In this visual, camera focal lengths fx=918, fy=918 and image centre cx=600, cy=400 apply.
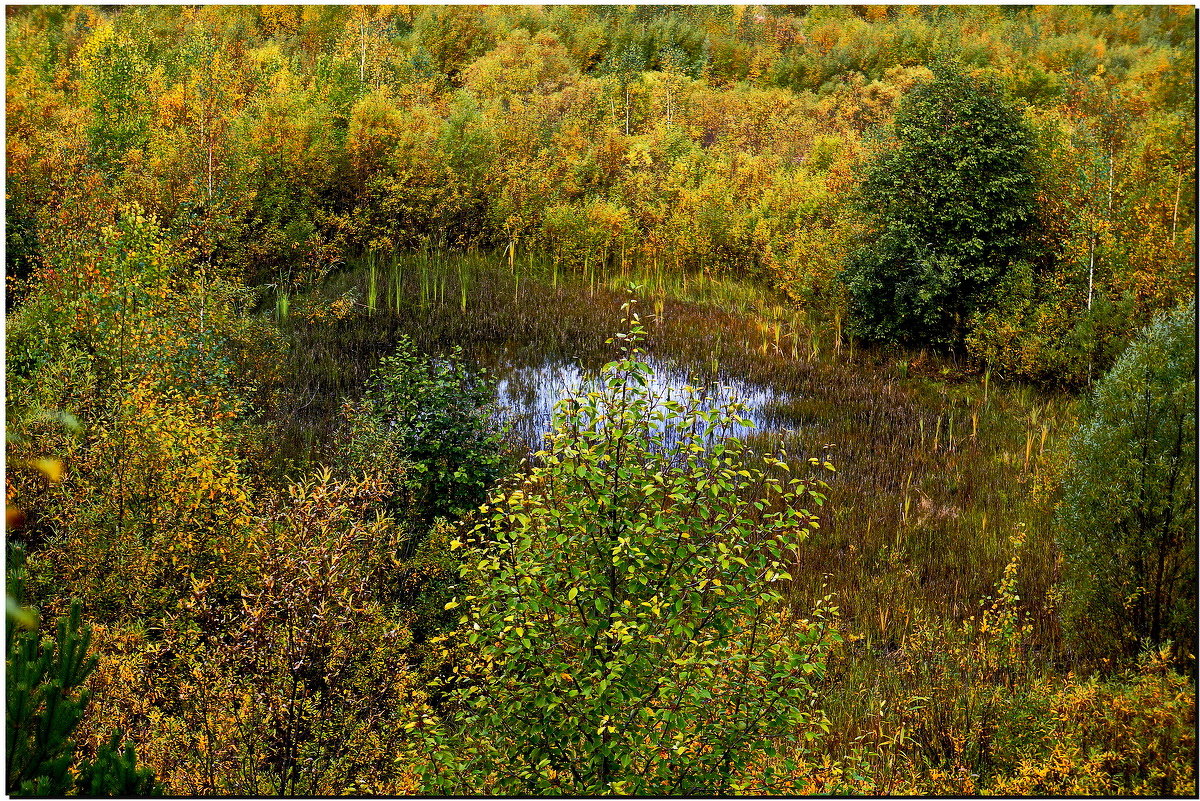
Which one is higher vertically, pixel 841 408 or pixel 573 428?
pixel 573 428

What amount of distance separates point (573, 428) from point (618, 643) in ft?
5.65

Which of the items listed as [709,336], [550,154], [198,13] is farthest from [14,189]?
[198,13]

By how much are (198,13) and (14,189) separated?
19.6 metres

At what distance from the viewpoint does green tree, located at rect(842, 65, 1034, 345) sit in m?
23.2

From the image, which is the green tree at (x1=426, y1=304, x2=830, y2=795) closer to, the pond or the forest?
the forest

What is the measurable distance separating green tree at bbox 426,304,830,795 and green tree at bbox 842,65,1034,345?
1783 centimetres

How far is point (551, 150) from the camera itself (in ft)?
98.2

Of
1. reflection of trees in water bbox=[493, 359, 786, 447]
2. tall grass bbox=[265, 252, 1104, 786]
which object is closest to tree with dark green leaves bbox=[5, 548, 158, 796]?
tall grass bbox=[265, 252, 1104, 786]

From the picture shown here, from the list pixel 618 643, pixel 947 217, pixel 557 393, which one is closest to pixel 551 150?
pixel 947 217

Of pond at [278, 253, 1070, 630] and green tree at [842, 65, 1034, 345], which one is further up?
green tree at [842, 65, 1034, 345]

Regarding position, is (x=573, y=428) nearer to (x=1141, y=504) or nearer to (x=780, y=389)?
(x=1141, y=504)

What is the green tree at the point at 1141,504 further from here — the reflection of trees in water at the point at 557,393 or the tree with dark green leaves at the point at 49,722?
the tree with dark green leaves at the point at 49,722

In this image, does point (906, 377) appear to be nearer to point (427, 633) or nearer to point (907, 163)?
point (907, 163)

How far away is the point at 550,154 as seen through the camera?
2912cm
